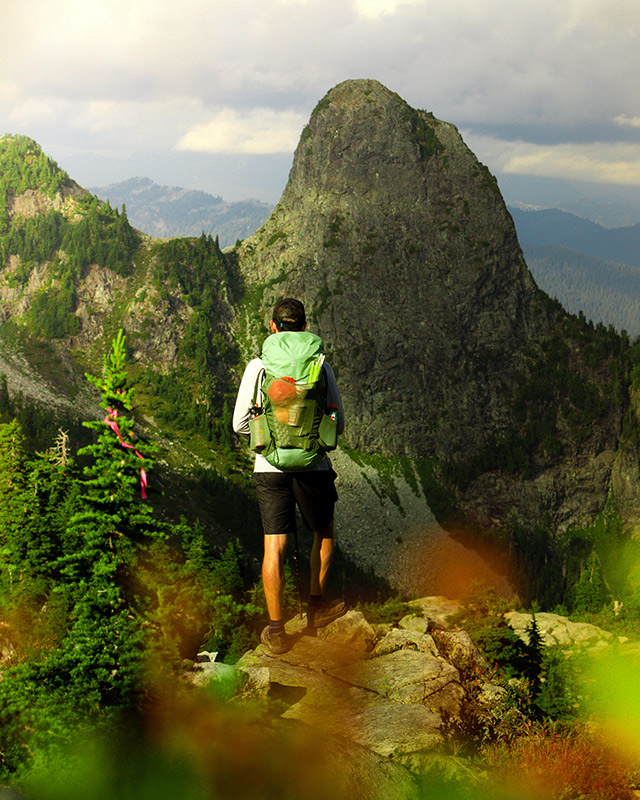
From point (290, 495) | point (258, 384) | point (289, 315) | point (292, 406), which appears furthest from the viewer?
point (290, 495)

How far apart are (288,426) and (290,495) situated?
159 cm

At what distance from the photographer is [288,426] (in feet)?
32.0

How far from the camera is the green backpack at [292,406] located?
960cm

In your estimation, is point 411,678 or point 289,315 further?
point 411,678

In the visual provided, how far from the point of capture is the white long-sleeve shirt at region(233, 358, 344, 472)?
32.6ft

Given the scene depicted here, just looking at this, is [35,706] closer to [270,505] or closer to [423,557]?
[270,505]

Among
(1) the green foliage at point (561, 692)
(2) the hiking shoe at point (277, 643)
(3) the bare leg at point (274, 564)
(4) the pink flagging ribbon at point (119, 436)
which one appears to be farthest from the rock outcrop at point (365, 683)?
(4) the pink flagging ribbon at point (119, 436)

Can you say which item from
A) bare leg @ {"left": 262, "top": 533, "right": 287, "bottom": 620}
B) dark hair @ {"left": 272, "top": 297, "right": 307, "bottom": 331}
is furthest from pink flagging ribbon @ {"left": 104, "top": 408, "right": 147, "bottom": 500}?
dark hair @ {"left": 272, "top": 297, "right": 307, "bottom": 331}

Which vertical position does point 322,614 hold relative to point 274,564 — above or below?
below

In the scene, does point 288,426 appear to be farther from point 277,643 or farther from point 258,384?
point 277,643

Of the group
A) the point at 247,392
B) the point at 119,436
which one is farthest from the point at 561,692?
the point at 119,436

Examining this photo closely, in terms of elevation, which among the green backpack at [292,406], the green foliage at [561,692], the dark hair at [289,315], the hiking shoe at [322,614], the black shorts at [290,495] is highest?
the dark hair at [289,315]

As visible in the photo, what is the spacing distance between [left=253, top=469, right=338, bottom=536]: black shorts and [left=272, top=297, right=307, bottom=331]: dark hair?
8.81 ft

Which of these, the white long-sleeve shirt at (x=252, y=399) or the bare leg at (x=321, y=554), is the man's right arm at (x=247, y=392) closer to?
the white long-sleeve shirt at (x=252, y=399)
